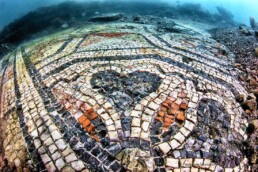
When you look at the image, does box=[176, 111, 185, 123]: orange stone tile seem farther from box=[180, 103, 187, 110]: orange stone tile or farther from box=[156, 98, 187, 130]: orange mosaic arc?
box=[180, 103, 187, 110]: orange stone tile

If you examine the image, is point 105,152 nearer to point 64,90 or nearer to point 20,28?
point 64,90

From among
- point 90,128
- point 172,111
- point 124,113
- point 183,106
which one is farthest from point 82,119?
point 183,106

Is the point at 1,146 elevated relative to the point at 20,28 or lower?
elevated

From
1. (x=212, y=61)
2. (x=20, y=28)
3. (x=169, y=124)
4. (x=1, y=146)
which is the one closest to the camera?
(x=169, y=124)

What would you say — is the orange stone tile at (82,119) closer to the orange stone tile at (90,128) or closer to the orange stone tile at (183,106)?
the orange stone tile at (90,128)

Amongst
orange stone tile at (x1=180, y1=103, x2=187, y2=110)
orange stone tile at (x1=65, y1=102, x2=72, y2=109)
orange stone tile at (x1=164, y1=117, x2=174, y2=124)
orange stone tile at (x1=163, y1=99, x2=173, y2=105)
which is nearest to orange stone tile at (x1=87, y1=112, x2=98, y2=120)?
orange stone tile at (x1=65, y1=102, x2=72, y2=109)

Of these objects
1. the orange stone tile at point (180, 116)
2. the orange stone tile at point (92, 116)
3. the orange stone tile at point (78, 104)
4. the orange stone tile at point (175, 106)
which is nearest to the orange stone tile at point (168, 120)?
the orange stone tile at point (180, 116)

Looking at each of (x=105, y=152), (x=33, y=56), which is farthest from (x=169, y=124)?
(x=33, y=56)


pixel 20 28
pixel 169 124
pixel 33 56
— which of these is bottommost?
pixel 20 28
